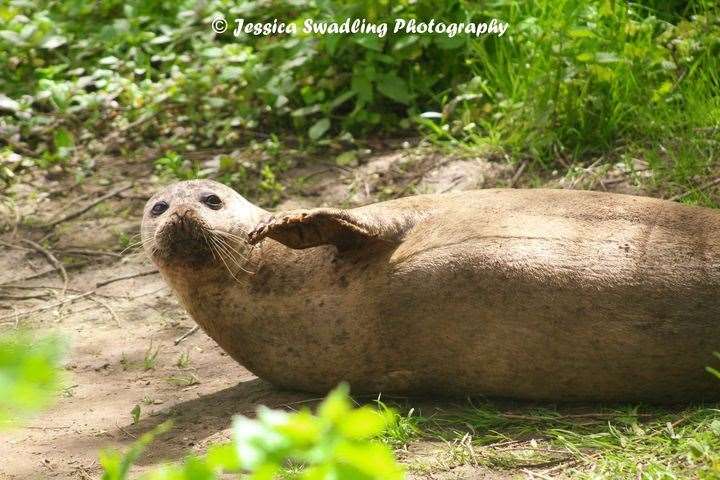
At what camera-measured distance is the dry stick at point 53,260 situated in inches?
228

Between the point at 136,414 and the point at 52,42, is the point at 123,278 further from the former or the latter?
the point at 52,42

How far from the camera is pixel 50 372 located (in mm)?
926

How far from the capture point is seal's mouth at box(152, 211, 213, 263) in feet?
13.4

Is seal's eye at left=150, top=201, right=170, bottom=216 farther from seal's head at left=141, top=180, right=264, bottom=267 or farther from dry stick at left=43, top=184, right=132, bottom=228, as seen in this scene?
dry stick at left=43, top=184, right=132, bottom=228

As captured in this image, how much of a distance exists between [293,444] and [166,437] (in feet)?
9.88

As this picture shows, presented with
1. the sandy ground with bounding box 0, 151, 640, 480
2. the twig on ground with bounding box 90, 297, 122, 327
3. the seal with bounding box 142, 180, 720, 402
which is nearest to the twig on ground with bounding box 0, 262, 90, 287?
the sandy ground with bounding box 0, 151, 640, 480

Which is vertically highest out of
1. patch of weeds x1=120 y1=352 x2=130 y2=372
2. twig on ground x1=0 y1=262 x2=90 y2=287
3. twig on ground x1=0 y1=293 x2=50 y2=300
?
patch of weeds x1=120 y1=352 x2=130 y2=372

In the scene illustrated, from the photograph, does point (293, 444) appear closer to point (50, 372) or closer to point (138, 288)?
point (50, 372)

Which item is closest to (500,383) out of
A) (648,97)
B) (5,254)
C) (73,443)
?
(73,443)

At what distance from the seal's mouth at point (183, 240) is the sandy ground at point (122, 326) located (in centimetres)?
57

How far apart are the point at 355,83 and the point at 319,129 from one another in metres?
0.36

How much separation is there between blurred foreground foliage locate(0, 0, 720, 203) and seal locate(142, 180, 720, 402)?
157cm

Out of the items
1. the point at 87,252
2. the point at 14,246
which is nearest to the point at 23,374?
the point at 87,252

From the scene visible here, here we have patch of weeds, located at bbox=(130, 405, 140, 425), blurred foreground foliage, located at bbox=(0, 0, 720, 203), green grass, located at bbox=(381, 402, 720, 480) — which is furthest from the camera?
blurred foreground foliage, located at bbox=(0, 0, 720, 203)
